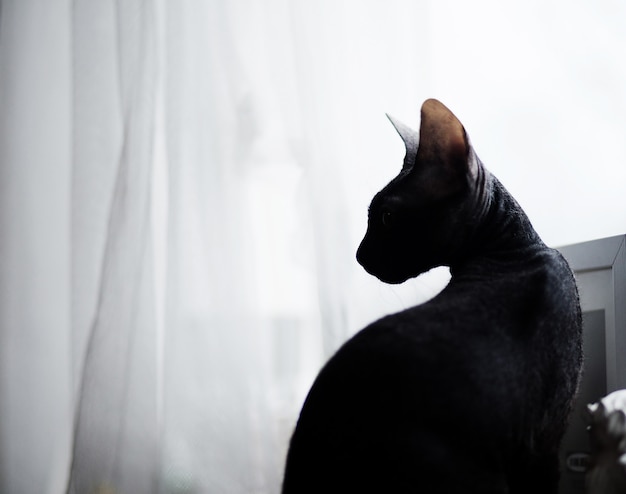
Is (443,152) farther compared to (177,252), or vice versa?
(177,252)

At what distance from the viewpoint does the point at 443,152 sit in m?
0.52

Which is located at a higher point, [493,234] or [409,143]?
[409,143]

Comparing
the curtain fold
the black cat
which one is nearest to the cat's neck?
the black cat

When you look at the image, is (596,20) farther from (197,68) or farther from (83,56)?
(83,56)

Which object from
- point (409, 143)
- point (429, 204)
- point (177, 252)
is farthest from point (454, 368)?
point (177, 252)

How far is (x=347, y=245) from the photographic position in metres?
0.93

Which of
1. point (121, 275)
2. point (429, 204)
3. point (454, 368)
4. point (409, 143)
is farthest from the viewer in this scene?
point (121, 275)

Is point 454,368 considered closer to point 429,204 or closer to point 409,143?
point 429,204

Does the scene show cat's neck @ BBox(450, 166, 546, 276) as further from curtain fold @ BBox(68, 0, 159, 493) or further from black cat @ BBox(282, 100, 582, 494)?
curtain fold @ BBox(68, 0, 159, 493)

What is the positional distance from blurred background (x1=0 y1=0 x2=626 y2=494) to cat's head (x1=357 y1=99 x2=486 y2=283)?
311 millimetres

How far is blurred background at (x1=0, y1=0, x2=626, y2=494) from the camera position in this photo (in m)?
0.86

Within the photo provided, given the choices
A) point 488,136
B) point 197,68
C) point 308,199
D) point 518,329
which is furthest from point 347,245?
point 518,329

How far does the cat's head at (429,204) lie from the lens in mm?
511

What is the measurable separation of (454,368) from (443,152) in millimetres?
Result: 189
